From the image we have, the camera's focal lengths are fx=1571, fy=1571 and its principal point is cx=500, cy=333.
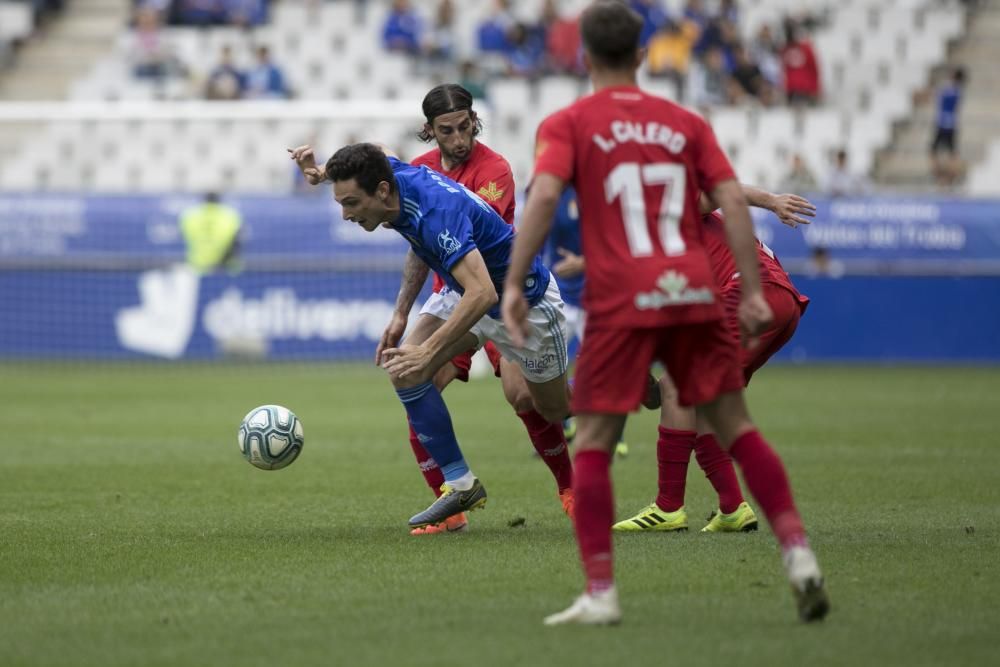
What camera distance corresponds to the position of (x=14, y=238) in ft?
75.5

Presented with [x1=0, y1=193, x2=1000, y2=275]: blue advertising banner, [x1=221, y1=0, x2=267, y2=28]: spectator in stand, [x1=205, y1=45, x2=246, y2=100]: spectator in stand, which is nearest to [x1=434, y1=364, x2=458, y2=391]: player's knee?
[x1=0, y1=193, x2=1000, y2=275]: blue advertising banner

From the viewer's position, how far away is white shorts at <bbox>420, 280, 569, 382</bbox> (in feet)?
27.4

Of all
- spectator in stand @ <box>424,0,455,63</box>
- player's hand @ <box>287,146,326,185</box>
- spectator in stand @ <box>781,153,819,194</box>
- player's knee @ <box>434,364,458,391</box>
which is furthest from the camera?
spectator in stand @ <box>424,0,455,63</box>

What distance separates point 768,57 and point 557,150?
21.8 m

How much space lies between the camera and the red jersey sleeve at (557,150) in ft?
18.7

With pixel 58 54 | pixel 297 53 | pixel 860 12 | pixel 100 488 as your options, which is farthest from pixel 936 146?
pixel 100 488

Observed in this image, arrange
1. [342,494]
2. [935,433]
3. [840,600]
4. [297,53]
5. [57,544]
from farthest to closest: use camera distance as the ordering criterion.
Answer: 1. [297,53]
2. [935,433]
3. [342,494]
4. [57,544]
5. [840,600]

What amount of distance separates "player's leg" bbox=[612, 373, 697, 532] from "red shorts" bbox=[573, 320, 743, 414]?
2.33 meters

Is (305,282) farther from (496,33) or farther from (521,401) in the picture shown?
(521,401)

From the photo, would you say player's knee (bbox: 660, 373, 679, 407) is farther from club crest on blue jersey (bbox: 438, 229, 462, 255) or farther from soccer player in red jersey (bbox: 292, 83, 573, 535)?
club crest on blue jersey (bbox: 438, 229, 462, 255)

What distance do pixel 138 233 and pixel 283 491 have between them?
1360 cm

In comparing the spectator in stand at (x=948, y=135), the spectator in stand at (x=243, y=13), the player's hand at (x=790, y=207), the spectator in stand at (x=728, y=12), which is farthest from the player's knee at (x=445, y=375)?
the spectator in stand at (x=243, y=13)

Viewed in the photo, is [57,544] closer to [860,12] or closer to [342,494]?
[342,494]

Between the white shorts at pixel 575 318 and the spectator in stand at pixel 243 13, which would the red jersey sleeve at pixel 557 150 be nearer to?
the white shorts at pixel 575 318
